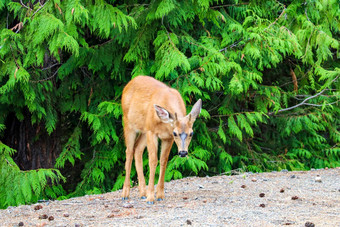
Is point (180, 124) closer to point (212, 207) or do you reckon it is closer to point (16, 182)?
point (212, 207)

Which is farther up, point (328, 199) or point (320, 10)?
point (320, 10)

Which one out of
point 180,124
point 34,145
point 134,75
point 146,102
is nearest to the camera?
point 180,124

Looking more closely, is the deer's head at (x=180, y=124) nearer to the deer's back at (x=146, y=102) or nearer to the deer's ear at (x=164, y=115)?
the deer's ear at (x=164, y=115)

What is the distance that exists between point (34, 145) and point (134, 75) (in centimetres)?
286

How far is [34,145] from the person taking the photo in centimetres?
1161

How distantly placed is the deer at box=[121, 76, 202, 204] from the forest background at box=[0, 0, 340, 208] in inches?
49.6

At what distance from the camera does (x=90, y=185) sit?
11.4 metres

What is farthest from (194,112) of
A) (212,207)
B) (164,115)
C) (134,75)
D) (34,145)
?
(34,145)

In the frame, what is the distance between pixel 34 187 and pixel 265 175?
442 centimetres

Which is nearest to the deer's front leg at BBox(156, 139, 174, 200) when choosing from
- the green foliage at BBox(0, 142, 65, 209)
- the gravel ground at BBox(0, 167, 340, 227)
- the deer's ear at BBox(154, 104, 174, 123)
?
the gravel ground at BBox(0, 167, 340, 227)

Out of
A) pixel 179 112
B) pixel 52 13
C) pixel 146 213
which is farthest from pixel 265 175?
pixel 52 13

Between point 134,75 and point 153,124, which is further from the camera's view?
point 134,75

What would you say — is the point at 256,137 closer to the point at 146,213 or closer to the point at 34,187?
the point at 34,187

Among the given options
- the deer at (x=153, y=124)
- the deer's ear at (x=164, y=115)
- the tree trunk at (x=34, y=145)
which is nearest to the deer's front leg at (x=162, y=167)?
the deer at (x=153, y=124)
